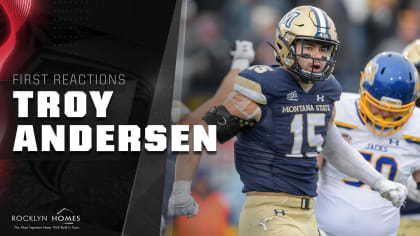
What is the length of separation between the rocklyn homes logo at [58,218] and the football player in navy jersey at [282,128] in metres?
1.63

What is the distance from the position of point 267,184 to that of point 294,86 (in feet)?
1.73

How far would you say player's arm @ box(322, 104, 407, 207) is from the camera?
3664 millimetres

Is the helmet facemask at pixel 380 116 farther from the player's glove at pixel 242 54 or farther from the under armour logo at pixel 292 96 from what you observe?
the player's glove at pixel 242 54

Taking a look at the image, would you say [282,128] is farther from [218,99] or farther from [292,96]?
[218,99]

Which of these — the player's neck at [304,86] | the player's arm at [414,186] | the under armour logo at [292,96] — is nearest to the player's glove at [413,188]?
the player's arm at [414,186]

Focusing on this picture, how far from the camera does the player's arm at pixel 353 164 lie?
3664 mm

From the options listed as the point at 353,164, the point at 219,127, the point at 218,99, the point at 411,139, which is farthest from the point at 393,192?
the point at 218,99

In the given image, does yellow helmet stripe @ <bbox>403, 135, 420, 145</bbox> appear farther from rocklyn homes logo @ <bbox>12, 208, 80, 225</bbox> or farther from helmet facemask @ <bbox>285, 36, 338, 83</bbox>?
rocklyn homes logo @ <bbox>12, 208, 80, 225</bbox>

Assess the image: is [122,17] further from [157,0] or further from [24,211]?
[24,211]

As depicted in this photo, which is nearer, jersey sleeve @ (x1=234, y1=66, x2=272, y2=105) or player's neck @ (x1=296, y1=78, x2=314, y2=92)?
jersey sleeve @ (x1=234, y1=66, x2=272, y2=105)

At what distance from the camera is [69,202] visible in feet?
→ 15.4

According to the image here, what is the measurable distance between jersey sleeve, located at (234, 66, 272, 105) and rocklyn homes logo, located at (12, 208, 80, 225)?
201 centimetres

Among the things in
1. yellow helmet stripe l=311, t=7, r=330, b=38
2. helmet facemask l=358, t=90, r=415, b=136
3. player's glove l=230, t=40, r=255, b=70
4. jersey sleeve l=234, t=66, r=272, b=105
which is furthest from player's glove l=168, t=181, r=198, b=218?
player's glove l=230, t=40, r=255, b=70

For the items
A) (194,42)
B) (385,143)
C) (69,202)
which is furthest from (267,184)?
(194,42)
